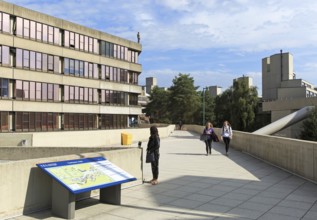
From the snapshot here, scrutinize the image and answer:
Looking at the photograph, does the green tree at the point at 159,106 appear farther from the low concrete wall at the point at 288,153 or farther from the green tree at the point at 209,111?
the low concrete wall at the point at 288,153

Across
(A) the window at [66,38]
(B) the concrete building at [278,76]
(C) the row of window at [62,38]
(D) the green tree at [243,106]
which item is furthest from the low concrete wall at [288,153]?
(B) the concrete building at [278,76]

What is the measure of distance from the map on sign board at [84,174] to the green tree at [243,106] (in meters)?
66.6

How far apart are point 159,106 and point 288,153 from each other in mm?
87936

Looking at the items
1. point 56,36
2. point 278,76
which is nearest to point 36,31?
point 56,36

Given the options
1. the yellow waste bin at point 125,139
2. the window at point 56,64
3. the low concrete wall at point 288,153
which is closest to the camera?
A: the low concrete wall at point 288,153

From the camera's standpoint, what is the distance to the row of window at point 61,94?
140 ft

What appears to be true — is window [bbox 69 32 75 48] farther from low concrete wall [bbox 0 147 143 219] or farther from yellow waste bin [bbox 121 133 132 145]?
low concrete wall [bbox 0 147 143 219]

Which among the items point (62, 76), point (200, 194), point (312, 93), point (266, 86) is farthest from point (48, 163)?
point (266, 86)

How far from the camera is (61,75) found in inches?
1925

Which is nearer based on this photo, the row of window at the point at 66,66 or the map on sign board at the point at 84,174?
the map on sign board at the point at 84,174

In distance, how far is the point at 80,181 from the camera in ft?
22.9

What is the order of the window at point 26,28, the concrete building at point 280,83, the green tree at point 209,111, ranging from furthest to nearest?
1. the green tree at point 209,111
2. the concrete building at point 280,83
3. the window at point 26,28

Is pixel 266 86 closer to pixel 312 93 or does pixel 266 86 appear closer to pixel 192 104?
pixel 312 93

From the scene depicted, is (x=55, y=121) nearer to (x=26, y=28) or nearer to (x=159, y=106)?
(x=26, y=28)
